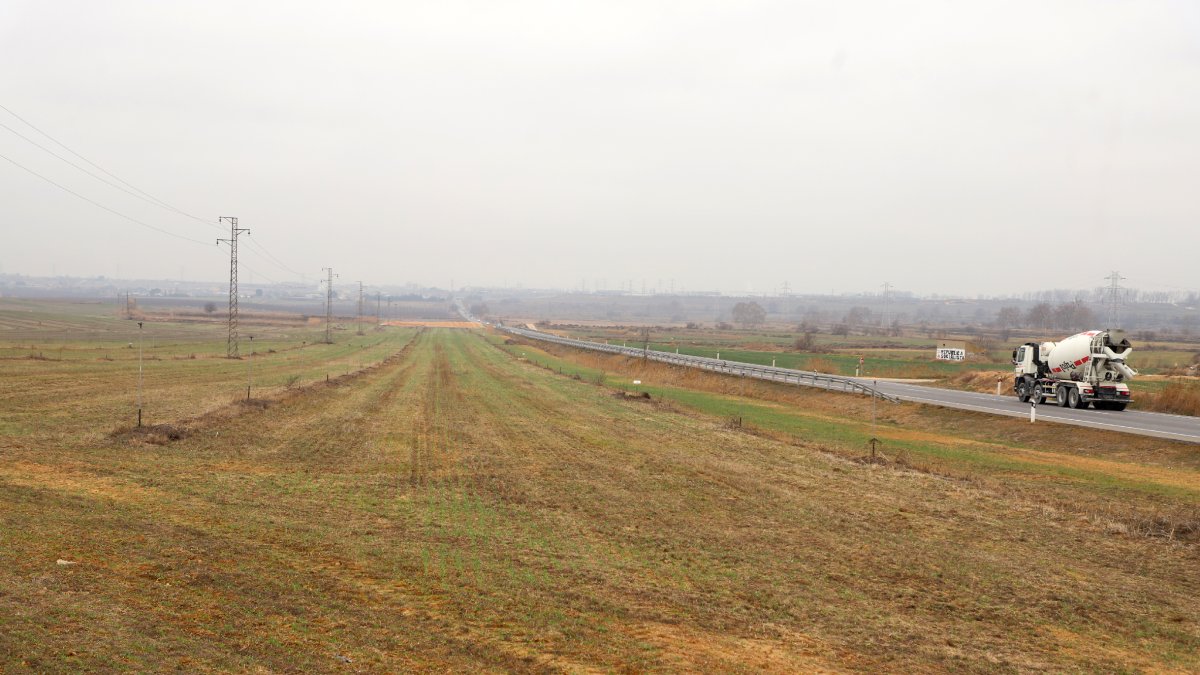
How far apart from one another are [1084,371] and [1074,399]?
144cm

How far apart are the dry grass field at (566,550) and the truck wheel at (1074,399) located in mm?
10989

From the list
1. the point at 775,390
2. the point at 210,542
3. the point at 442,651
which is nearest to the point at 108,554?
the point at 210,542

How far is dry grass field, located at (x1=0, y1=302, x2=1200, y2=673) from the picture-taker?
31.1 feet

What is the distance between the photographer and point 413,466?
2155 cm

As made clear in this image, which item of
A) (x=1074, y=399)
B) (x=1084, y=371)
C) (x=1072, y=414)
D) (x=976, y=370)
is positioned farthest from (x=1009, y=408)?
(x=976, y=370)

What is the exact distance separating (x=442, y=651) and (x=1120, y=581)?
1074cm

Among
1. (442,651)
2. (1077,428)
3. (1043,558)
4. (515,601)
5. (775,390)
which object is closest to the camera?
(442,651)

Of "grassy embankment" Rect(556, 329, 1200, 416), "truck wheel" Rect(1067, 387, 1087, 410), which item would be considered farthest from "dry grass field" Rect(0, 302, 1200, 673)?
"grassy embankment" Rect(556, 329, 1200, 416)

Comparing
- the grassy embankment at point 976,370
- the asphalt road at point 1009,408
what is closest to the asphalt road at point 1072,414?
the asphalt road at point 1009,408

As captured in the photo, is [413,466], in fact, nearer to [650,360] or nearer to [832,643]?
[832,643]

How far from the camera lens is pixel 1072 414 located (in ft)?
126

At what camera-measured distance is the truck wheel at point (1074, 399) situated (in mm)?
40375

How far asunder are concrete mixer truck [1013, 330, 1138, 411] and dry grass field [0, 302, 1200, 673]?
35.5 feet

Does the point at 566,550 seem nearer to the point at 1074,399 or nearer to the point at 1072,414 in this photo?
the point at 1072,414
